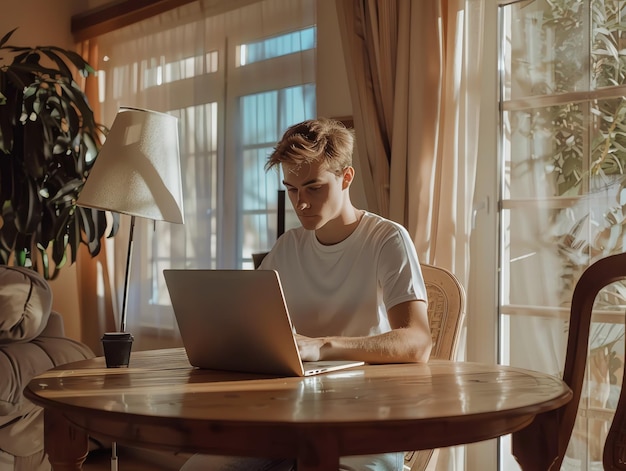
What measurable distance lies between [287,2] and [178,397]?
2720mm

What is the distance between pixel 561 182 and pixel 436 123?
48 centimetres

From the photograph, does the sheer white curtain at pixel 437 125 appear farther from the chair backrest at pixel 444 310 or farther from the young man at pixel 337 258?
the young man at pixel 337 258

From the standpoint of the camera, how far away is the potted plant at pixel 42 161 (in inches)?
158

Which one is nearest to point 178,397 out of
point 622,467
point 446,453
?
point 622,467

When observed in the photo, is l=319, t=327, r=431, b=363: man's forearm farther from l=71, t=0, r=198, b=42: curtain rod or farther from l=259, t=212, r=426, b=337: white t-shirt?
l=71, t=0, r=198, b=42: curtain rod

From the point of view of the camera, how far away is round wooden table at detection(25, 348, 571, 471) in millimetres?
1140

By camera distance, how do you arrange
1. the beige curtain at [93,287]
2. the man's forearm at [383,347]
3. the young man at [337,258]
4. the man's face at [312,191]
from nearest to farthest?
the man's forearm at [383,347] → the young man at [337,258] → the man's face at [312,191] → the beige curtain at [93,287]

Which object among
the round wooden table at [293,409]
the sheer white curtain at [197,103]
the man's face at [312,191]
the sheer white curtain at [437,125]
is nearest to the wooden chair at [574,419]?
the round wooden table at [293,409]

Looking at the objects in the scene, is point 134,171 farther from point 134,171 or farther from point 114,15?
point 114,15

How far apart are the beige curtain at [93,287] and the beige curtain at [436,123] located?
2.49 metres

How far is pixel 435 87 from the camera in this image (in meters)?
2.80

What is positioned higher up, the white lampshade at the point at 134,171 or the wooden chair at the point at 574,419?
the white lampshade at the point at 134,171

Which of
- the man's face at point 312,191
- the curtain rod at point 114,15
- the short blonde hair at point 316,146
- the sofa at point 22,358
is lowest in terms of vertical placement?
the sofa at point 22,358

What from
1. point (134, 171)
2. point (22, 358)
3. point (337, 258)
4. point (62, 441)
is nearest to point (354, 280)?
point (337, 258)
